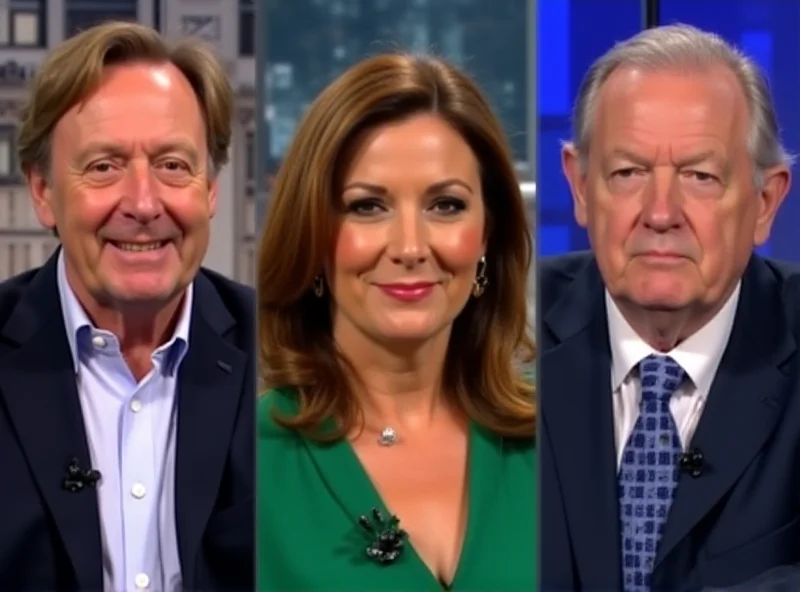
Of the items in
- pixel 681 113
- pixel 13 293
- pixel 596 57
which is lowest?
pixel 13 293

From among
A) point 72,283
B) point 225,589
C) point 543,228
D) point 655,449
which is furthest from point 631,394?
point 72,283

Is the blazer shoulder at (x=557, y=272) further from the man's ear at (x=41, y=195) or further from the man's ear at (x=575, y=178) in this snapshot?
the man's ear at (x=41, y=195)

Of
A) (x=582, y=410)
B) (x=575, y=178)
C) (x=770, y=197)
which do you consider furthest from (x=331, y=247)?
(x=770, y=197)

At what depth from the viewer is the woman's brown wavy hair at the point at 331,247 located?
2486 millimetres

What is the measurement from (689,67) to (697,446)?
72 centimetres

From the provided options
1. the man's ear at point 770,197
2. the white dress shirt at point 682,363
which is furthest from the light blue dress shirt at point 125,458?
the man's ear at point 770,197

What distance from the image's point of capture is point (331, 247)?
8.20 ft

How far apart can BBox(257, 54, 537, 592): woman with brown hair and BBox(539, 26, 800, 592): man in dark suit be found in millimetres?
101

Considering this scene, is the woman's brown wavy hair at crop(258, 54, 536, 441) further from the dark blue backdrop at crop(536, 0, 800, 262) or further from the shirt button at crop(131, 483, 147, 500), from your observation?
the shirt button at crop(131, 483, 147, 500)

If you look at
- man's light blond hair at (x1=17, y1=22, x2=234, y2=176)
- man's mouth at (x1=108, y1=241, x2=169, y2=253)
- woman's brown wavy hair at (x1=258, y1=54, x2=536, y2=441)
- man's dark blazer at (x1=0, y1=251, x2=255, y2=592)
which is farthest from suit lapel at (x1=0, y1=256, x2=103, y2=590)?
woman's brown wavy hair at (x1=258, y1=54, x2=536, y2=441)

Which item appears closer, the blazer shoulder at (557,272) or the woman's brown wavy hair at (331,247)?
the woman's brown wavy hair at (331,247)

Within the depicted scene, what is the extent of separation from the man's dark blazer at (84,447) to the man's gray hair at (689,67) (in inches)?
29.4

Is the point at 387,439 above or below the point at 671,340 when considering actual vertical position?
below

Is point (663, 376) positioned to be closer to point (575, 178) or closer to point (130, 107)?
point (575, 178)
